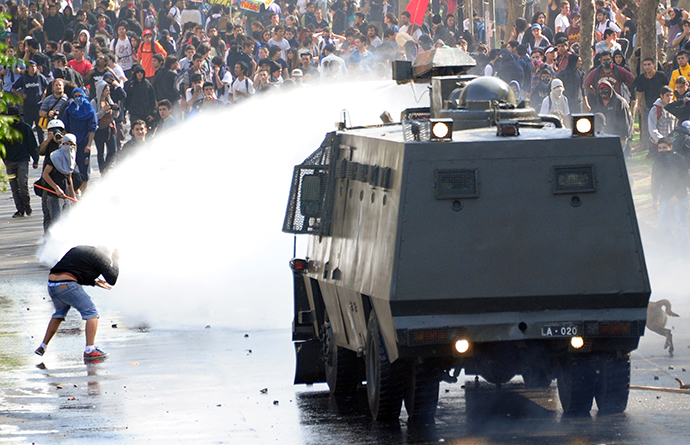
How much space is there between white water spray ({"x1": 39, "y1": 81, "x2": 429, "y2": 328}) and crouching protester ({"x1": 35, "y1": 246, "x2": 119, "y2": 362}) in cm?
361

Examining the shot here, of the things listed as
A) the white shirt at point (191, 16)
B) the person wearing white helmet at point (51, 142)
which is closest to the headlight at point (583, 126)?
the person wearing white helmet at point (51, 142)

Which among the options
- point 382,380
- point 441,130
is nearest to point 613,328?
point 382,380

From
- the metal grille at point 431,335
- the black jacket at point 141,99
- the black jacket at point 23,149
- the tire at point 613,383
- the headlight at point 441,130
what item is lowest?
the tire at point 613,383

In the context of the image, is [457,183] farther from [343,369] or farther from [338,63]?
[338,63]

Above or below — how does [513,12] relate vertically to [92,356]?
above

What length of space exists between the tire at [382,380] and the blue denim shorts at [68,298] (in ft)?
14.7

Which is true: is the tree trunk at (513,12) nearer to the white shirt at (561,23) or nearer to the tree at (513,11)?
the tree at (513,11)

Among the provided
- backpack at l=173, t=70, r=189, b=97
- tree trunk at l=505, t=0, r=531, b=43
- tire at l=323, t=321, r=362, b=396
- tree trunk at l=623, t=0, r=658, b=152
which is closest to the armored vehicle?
tire at l=323, t=321, r=362, b=396

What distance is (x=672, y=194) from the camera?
62.0 feet

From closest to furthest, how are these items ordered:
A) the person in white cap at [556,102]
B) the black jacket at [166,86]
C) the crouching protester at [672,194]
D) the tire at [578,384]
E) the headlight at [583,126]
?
the headlight at [583,126]
the tire at [578,384]
the crouching protester at [672,194]
the person in white cap at [556,102]
the black jacket at [166,86]

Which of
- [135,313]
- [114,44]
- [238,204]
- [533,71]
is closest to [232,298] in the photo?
[135,313]

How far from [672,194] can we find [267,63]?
37.1 ft

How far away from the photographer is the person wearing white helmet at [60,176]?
20.5m

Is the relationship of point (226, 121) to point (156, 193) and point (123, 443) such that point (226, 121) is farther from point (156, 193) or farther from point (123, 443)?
point (123, 443)
